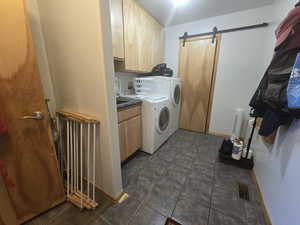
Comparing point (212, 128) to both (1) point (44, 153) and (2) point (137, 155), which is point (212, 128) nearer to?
(2) point (137, 155)

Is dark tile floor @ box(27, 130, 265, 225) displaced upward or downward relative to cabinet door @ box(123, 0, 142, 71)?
downward

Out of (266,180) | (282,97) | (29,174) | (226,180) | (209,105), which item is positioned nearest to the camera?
(282,97)

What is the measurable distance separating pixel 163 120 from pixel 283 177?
4.76ft


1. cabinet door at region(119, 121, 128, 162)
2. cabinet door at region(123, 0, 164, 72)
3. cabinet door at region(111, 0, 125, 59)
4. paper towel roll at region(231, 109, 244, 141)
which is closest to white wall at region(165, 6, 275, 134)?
paper towel roll at region(231, 109, 244, 141)

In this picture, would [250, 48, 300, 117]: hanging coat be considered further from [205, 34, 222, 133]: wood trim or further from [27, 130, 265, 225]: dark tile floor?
[205, 34, 222, 133]: wood trim

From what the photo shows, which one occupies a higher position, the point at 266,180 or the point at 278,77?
the point at 278,77

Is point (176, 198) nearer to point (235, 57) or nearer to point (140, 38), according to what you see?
point (140, 38)

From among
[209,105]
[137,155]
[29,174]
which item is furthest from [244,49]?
[29,174]

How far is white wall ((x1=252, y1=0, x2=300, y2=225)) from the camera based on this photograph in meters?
0.80

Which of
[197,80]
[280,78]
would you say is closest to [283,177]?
[280,78]

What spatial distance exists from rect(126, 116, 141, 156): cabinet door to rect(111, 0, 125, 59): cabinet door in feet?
2.89

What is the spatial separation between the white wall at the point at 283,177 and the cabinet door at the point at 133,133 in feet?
4.88

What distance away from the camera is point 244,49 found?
2.18 metres

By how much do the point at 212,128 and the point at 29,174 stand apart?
288 centimetres
